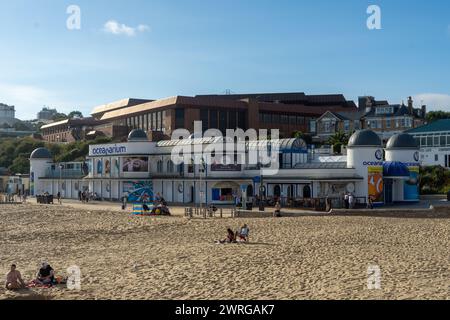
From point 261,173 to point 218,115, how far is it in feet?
123

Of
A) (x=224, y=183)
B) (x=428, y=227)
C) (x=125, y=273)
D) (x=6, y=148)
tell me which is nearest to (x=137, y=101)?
(x=6, y=148)

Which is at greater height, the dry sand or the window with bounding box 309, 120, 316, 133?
the window with bounding box 309, 120, 316, 133

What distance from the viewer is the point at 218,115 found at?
8075cm

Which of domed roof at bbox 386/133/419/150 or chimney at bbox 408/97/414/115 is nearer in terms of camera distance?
domed roof at bbox 386/133/419/150

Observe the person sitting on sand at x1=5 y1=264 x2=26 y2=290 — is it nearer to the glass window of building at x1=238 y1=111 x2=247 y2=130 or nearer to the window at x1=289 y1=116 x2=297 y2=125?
the glass window of building at x1=238 y1=111 x2=247 y2=130

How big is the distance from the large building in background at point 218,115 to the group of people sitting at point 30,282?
49.3 m

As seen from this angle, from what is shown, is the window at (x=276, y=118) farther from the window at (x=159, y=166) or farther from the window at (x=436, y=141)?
the window at (x=159, y=166)

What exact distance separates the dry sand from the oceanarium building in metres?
6.54

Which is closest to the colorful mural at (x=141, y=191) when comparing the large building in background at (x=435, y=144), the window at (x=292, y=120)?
the large building in background at (x=435, y=144)

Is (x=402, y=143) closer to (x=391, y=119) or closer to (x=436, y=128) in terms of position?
(x=436, y=128)

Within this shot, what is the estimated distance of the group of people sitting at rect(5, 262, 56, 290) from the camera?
1758 cm

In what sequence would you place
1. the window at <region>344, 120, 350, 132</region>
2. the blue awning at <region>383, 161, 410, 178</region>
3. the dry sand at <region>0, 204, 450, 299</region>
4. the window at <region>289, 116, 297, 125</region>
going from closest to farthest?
the dry sand at <region>0, 204, 450, 299</region> < the blue awning at <region>383, 161, 410, 178</region> < the window at <region>344, 120, 350, 132</region> < the window at <region>289, 116, 297, 125</region>

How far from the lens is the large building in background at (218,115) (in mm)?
78250

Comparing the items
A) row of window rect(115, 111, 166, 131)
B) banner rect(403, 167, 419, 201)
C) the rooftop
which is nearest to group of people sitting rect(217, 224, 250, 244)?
banner rect(403, 167, 419, 201)
